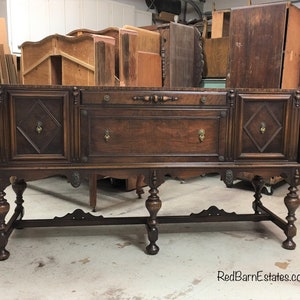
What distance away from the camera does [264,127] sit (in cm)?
187

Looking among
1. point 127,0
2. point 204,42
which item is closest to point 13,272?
point 204,42

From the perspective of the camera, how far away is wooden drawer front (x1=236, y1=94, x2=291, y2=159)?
1852 mm

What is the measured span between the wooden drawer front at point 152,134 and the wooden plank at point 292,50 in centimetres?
60

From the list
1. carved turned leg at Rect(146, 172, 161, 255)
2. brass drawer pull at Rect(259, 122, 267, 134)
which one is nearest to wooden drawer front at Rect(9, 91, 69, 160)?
carved turned leg at Rect(146, 172, 161, 255)

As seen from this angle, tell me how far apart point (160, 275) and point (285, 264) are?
0.65 m

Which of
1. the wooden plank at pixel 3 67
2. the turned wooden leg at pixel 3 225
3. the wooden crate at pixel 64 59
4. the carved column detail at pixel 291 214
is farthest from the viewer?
the wooden plank at pixel 3 67

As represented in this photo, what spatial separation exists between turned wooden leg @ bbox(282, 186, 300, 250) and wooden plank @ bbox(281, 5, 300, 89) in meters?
0.64

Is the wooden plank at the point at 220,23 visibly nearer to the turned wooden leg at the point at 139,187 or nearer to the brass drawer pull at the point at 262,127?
the turned wooden leg at the point at 139,187

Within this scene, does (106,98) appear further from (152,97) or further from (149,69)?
(149,69)

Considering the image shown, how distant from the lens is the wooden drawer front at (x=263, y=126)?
6.07 ft

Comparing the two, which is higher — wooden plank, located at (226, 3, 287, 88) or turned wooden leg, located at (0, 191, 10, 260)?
wooden plank, located at (226, 3, 287, 88)

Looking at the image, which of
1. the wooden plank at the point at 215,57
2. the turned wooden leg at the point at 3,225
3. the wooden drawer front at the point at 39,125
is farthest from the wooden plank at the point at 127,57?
the wooden plank at the point at 215,57

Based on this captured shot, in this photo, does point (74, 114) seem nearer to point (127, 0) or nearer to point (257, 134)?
point (257, 134)

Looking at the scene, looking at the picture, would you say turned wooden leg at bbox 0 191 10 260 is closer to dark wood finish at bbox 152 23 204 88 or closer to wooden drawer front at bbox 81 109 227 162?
wooden drawer front at bbox 81 109 227 162
